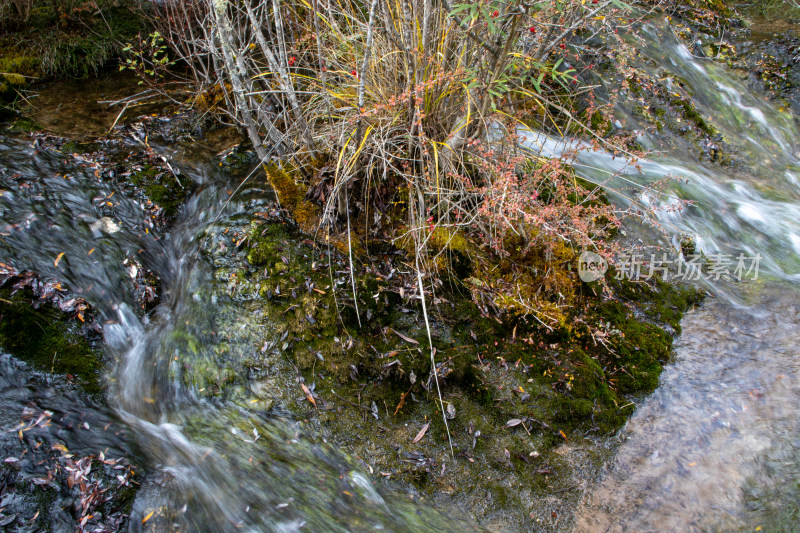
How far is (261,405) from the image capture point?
282cm

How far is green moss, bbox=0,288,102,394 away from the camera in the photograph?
110 inches

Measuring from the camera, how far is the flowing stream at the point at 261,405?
8.11 feet

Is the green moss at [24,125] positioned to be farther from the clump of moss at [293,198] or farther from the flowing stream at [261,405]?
the clump of moss at [293,198]

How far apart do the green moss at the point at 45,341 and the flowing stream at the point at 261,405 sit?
4.9 inches

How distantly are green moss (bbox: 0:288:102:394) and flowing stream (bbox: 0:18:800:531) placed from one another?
125mm

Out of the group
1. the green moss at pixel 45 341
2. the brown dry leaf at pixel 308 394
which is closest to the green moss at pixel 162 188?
the green moss at pixel 45 341

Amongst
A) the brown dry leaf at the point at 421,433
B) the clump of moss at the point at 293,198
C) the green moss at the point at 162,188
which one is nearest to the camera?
the brown dry leaf at the point at 421,433

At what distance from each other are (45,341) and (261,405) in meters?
1.47

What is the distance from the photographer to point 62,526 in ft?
7.10

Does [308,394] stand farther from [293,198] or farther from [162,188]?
[162,188]

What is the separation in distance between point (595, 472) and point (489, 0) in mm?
2797

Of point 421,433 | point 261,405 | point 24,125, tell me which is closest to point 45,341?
point 261,405

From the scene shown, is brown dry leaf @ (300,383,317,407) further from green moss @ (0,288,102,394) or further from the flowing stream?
green moss @ (0,288,102,394)

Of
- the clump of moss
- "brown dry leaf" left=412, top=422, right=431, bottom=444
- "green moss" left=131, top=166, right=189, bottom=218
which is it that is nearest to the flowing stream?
"green moss" left=131, top=166, right=189, bottom=218
